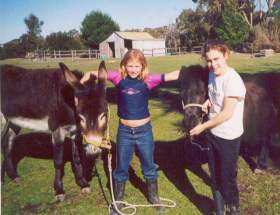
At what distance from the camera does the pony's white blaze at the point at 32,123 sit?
16.6ft

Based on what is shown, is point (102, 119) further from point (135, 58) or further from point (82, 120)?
point (135, 58)

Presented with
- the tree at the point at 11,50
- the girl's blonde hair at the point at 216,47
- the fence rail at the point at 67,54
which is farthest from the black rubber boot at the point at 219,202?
the fence rail at the point at 67,54

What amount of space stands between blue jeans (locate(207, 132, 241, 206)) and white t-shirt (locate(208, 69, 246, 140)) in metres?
0.07

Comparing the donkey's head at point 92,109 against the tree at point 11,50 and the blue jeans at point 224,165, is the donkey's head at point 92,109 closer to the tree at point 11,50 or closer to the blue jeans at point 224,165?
the blue jeans at point 224,165

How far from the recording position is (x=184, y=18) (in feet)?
176

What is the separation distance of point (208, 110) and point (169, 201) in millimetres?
1313

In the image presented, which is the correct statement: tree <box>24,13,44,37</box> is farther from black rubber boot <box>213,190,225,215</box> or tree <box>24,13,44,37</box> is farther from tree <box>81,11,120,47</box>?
tree <box>81,11,120,47</box>

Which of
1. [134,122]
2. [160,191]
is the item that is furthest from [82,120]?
[160,191]

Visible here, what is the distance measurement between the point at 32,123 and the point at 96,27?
47.4m

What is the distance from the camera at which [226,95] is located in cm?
321

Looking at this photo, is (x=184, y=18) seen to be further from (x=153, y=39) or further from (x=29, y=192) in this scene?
(x=29, y=192)

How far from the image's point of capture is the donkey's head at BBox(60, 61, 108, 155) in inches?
147

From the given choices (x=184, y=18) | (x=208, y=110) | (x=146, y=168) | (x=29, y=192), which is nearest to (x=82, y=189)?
(x=29, y=192)

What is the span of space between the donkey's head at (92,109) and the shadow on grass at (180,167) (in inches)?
49.9
